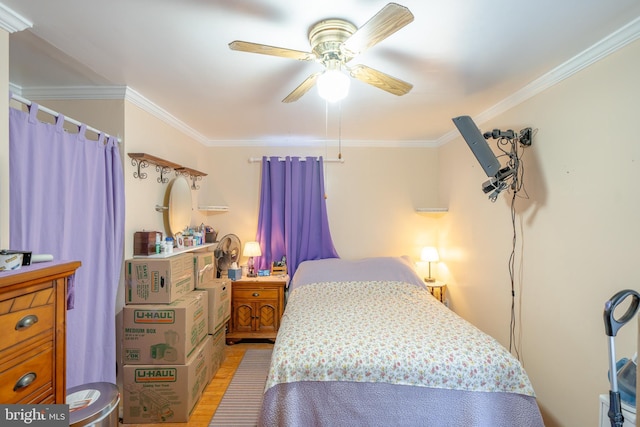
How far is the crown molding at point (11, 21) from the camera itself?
1.30 metres

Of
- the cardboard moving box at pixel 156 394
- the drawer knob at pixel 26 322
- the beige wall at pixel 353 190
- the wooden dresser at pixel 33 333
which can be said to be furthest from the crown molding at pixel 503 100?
the cardboard moving box at pixel 156 394

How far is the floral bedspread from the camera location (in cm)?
159

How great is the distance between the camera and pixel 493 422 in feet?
5.08

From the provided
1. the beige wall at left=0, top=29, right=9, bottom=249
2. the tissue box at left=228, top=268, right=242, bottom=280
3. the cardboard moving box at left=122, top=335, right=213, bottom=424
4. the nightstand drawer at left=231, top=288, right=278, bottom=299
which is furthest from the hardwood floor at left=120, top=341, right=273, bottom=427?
the beige wall at left=0, top=29, right=9, bottom=249

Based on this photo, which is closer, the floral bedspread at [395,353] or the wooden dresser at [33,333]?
the wooden dresser at [33,333]

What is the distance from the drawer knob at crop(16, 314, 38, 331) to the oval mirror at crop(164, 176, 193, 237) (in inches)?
67.9

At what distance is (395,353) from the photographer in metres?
1.67

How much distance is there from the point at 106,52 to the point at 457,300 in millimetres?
3631

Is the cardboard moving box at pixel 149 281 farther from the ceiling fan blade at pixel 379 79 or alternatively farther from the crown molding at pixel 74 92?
the ceiling fan blade at pixel 379 79

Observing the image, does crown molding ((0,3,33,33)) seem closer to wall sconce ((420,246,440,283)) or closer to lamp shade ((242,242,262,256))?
lamp shade ((242,242,262,256))

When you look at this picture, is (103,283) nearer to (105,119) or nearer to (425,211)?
(105,119)

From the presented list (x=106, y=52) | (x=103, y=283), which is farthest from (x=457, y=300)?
(x=106, y=52)
